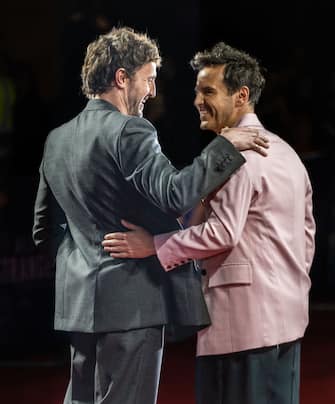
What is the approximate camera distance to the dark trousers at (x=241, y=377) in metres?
2.82

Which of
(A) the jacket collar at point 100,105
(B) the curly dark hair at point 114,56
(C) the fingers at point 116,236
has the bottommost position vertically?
(C) the fingers at point 116,236

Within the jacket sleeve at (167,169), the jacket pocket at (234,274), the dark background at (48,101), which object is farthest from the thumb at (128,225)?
the dark background at (48,101)

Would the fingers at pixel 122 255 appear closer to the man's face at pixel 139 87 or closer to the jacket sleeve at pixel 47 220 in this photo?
the jacket sleeve at pixel 47 220

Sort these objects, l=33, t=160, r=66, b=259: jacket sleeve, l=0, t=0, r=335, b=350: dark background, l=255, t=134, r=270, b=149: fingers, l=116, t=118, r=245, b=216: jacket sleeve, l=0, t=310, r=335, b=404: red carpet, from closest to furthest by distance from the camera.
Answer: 1. l=116, t=118, r=245, b=216: jacket sleeve
2. l=255, t=134, r=270, b=149: fingers
3. l=33, t=160, r=66, b=259: jacket sleeve
4. l=0, t=310, r=335, b=404: red carpet
5. l=0, t=0, r=335, b=350: dark background

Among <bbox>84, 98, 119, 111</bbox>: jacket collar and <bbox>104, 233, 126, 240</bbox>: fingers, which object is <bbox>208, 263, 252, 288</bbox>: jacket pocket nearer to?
<bbox>104, 233, 126, 240</bbox>: fingers

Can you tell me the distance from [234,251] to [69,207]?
1.61 feet

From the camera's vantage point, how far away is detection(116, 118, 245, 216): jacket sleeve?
8.77 feet

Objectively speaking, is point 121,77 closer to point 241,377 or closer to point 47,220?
point 47,220

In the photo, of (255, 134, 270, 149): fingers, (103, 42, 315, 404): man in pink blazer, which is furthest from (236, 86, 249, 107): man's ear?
(255, 134, 270, 149): fingers

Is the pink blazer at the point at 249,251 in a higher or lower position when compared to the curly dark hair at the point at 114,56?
lower

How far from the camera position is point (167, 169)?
268 cm

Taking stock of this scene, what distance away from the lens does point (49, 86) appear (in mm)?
5883

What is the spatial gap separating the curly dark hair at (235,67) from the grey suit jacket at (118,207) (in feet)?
0.66

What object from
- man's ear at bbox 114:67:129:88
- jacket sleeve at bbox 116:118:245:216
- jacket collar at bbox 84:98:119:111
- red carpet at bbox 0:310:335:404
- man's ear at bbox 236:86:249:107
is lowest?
red carpet at bbox 0:310:335:404
